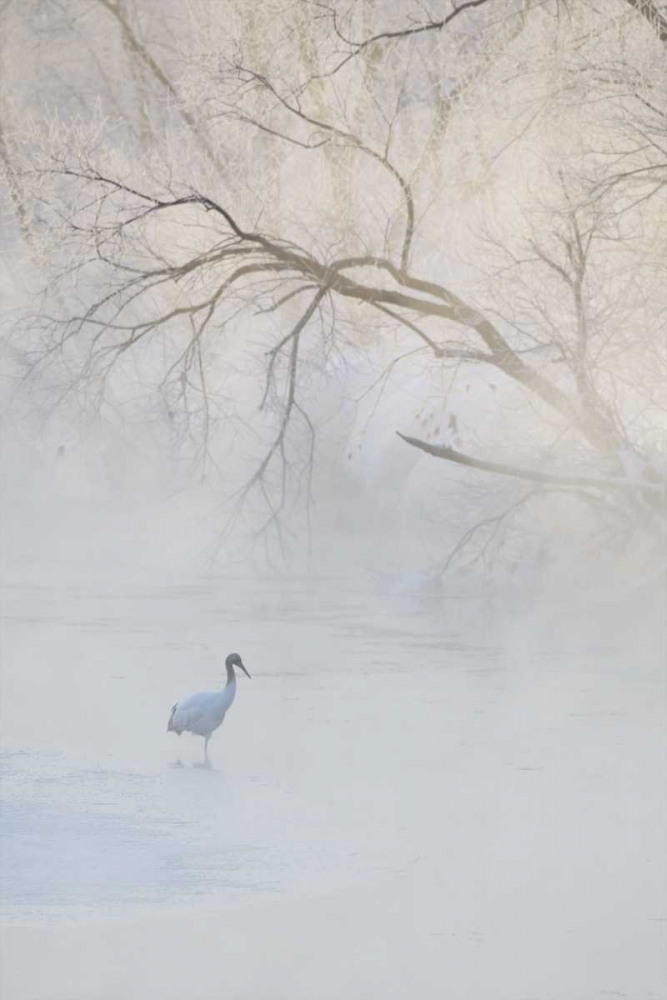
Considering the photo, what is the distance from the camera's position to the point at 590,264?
10508 millimetres

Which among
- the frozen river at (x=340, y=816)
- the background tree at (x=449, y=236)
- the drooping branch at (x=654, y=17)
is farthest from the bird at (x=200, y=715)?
the drooping branch at (x=654, y=17)

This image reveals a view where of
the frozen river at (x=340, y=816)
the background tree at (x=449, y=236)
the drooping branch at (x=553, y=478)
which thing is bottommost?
the frozen river at (x=340, y=816)

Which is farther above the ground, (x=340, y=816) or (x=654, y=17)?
(x=654, y=17)

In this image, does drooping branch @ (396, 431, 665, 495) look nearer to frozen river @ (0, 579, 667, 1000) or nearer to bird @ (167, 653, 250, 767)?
frozen river @ (0, 579, 667, 1000)

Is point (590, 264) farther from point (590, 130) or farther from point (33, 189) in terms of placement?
point (33, 189)

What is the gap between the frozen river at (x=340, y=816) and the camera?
5.30 metres

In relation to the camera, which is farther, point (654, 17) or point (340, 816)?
point (654, 17)

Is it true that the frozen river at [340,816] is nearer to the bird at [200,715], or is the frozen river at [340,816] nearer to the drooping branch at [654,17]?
the bird at [200,715]

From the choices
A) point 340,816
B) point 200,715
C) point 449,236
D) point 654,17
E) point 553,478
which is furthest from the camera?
point 449,236

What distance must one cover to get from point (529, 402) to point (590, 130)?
1618 mm

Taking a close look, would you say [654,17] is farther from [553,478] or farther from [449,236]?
[449,236]

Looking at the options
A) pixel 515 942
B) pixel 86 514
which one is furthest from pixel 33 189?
pixel 86 514

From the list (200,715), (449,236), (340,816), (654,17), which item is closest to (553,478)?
(654,17)

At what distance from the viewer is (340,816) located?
22.6ft
